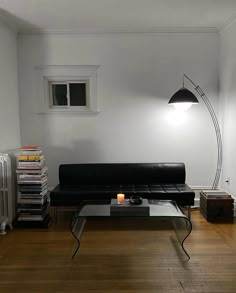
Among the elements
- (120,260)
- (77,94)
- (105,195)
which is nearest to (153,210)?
(120,260)

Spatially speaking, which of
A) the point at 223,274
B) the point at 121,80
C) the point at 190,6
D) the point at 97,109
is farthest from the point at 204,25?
the point at 223,274

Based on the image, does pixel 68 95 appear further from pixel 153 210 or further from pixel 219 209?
pixel 219 209

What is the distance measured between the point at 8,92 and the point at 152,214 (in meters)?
2.63

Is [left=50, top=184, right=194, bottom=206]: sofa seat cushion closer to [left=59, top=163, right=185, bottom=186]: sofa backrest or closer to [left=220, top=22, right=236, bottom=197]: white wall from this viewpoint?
[left=59, top=163, right=185, bottom=186]: sofa backrest

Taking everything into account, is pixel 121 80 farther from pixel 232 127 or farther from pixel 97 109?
pixel 232 127

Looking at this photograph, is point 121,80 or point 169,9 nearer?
point 169,9

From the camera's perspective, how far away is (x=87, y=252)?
2.88 metres

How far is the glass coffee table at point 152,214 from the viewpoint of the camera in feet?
9.21

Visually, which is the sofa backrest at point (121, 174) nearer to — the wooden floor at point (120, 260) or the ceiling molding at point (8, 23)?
the wooden floor at point (120, 260)

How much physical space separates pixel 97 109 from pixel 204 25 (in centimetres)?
196

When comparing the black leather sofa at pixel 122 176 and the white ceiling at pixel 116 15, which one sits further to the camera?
the black leather sofa at pixel 122 176

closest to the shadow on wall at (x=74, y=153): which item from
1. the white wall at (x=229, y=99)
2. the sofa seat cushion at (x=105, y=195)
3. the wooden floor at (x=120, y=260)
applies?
the sofa seat cushion at (x=105, y=195)

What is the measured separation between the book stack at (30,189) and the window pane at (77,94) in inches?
46.0

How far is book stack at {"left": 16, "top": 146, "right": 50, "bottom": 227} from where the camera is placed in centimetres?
355
